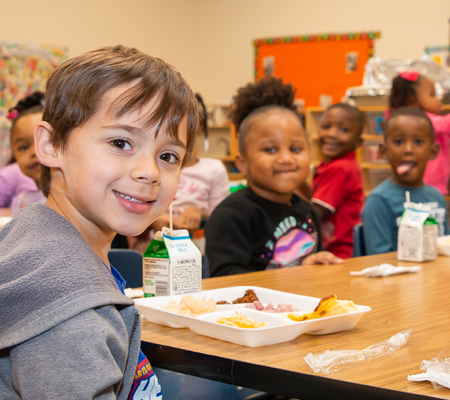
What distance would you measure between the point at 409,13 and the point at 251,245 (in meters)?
5.45

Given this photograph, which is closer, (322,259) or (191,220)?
(322,259)

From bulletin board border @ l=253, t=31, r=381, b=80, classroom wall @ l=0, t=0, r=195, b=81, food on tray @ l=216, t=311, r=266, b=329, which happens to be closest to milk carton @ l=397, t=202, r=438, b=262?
food on tray @ l=216, t=311, r=266, b=329

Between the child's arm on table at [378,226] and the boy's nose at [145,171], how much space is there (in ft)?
4.67

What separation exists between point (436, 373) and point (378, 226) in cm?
151

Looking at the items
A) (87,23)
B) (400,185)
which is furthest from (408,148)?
(87,23)

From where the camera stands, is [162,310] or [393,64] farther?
[393,64]

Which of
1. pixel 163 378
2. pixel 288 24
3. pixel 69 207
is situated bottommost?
pixel 163 378

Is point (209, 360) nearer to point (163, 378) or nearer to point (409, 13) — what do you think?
point (163, 378)

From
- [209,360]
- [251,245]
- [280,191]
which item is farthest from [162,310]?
[280,191]

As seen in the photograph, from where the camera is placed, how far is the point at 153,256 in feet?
3.43

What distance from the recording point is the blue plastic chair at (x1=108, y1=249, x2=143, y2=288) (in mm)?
1387

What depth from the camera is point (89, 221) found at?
0.79m

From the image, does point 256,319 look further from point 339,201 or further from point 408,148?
point 339,201

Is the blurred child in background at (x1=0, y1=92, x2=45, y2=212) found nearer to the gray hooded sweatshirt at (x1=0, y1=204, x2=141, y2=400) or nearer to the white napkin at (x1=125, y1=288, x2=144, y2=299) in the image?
the white napkin at (x1=125, y1=288, x2=144, y2=299)
